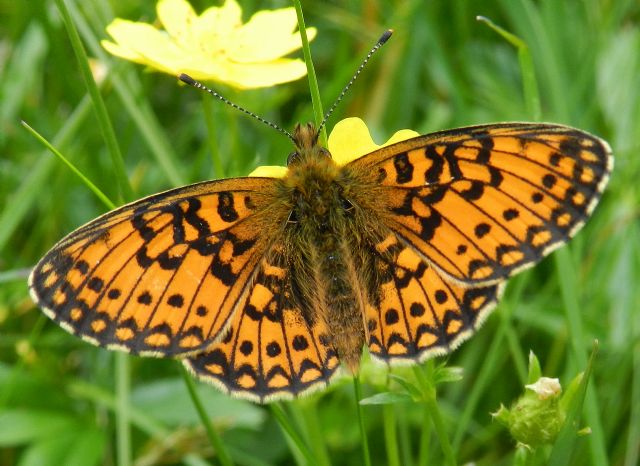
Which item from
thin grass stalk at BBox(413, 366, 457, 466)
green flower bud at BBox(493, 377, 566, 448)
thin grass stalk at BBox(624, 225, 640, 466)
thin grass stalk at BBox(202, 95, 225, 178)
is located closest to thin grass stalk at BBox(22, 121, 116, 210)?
thin grass stalk at BBox(202, 95, 225, 178)

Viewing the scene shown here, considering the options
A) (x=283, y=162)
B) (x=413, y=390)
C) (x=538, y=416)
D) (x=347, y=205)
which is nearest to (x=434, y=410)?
(x=413, y=390)

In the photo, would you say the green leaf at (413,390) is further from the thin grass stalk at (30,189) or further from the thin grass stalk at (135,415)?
the thin grass stalk at (30,189)

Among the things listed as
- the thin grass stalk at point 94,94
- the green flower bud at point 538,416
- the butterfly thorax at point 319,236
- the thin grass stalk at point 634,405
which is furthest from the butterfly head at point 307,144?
the thin grass stalk at point 634,405

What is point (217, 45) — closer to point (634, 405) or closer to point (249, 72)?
point (249, 72)

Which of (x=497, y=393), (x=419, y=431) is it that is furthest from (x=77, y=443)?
(x=497, y=393)

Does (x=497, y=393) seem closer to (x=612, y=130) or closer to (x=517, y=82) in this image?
(x=612, y=130)
